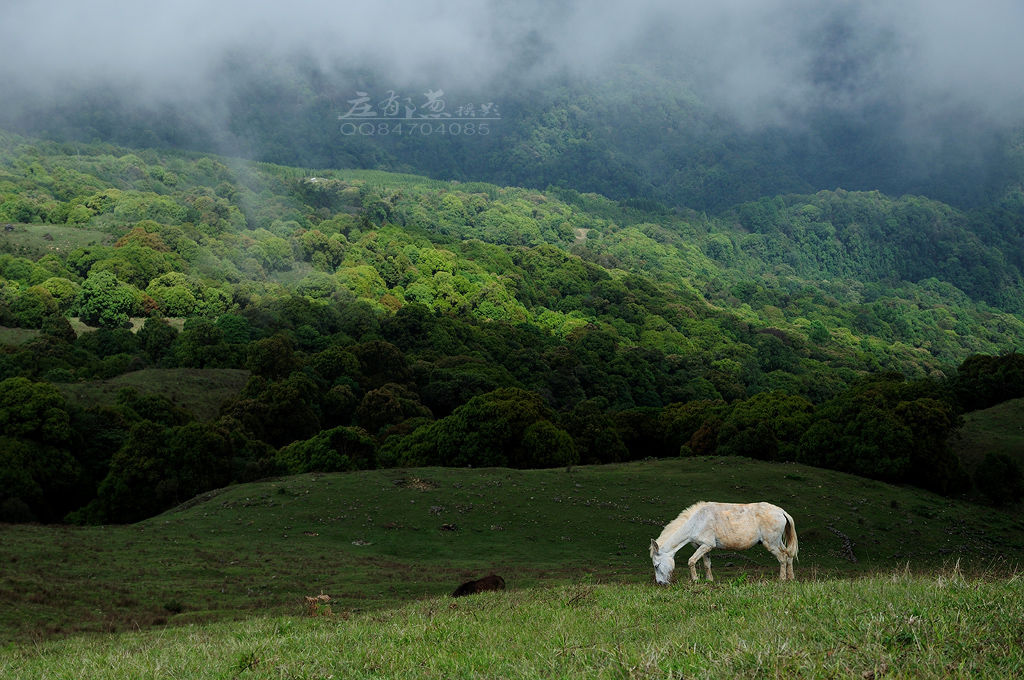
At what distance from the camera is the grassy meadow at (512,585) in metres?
7.11

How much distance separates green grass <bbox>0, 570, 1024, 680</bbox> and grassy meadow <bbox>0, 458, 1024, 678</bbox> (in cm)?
3

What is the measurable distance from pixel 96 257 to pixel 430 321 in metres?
78.8

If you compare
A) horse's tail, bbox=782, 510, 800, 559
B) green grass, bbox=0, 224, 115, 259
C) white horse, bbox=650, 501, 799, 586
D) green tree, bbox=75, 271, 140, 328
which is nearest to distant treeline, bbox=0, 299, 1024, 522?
green tree, bbox=75, 271, 140, 328

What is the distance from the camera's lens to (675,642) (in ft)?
24.0

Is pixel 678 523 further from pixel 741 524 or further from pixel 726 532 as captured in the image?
pixel 741 524

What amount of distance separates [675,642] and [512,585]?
19202mm

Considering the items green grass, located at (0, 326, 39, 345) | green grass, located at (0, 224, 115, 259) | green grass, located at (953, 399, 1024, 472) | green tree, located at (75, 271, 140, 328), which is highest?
green grass, located at (0, 224, 115, 259)

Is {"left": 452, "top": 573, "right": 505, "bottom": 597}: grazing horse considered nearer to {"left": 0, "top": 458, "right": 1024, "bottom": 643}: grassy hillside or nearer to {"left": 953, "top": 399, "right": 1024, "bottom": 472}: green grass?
{"left": 0, "top": 458, "right": 1024, "bottom": 643}: grassy hillside

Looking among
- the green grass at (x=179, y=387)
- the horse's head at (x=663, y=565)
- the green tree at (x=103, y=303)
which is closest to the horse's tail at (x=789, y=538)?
the horse's head at (x=663, y=565)

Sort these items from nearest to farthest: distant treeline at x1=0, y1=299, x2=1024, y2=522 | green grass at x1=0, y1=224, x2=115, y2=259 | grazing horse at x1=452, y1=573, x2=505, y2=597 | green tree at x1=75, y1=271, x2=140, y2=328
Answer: grazing horse at x1=452, y1=573, x2=505, y2=597 < distant treeline at x1=0, y1=299, x2=1024, y2=522 < green tree at x1=75, y1=271, x2=140, y2=328 < green grass at x1=0, y1=224, x2=115, y2=259

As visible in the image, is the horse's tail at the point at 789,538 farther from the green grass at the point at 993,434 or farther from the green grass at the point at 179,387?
the green grass at the point at 179,387

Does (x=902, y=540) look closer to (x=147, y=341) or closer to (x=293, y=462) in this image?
(x=293, y=462)

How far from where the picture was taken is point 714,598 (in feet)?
38.4

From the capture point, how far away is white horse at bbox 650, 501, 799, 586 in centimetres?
1803
